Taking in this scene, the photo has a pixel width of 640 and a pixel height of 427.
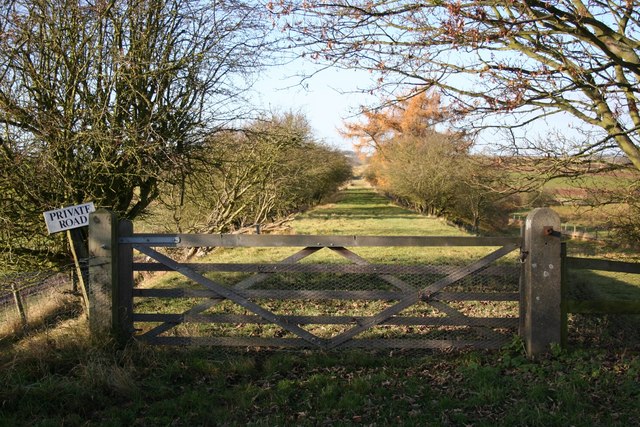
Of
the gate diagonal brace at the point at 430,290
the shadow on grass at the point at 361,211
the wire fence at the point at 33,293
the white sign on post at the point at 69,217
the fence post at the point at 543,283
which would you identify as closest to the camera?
the fence post at the point at 543,283

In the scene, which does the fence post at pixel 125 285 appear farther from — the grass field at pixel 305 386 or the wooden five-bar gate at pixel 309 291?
the grass field at pixel 305 386

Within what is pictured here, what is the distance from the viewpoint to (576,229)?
4269 centimetres

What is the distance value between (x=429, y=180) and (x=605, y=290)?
1121 inches

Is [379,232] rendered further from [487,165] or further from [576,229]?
[576,229]

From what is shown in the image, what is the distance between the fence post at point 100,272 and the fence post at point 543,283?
4.34 meters

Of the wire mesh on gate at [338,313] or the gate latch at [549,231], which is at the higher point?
the gate latch at [549,231]

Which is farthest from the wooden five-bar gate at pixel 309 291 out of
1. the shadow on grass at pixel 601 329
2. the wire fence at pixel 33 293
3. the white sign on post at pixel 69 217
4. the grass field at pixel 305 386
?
the wire fence at pixel 33 293

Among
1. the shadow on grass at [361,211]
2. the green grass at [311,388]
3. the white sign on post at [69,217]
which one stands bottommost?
the green grass at [311,388]

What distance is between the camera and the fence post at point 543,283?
5.47m

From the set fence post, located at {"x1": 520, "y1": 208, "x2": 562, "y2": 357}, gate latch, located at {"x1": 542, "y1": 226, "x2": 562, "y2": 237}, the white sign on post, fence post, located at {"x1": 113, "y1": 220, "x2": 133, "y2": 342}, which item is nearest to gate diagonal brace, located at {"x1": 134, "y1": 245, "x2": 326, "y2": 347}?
fence post, located at {"x1": 113, "y1": 220, "x2": 133, "y2": 342}

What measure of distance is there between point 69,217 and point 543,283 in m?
5.15

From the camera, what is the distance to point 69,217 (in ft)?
19.4

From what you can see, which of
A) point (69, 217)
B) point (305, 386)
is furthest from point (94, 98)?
point (305, 386)

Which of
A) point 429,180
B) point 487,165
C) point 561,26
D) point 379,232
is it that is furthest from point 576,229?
point 561,26
